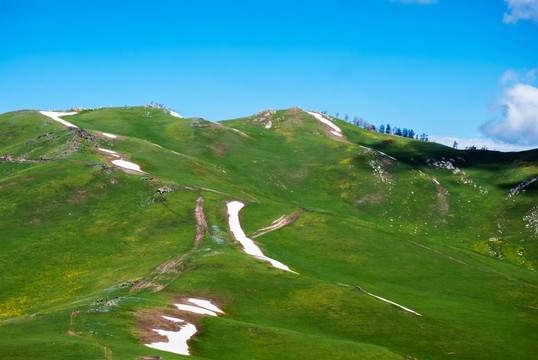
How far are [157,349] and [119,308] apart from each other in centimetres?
945

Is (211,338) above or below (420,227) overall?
below

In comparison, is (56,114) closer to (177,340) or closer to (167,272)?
(167,272)

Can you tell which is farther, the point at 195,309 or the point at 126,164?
the point at 126,164

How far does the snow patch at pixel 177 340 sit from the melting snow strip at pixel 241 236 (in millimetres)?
29336

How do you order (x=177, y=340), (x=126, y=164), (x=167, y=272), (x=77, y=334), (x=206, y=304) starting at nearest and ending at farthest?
(x=77, y=334)
(x=177, y=340)
(x=206, y=304)
(x=167, y=272)
(x=126, y=164)

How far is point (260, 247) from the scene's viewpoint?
81.6 m

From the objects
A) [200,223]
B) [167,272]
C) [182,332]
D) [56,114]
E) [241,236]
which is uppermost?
[56,114]

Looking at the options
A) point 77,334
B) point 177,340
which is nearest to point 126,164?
point 177,340

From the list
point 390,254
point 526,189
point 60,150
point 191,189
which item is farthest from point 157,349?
point 526,189

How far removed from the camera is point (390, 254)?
288ft

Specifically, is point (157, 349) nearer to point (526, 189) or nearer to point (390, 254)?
point (390, 254)

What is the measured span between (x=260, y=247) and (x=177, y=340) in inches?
1689

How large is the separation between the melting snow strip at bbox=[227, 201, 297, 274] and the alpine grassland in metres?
1.39

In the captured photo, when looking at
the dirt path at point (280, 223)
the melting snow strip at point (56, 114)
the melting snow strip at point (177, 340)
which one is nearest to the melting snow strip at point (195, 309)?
the melting snow strip at point (177, 340)
